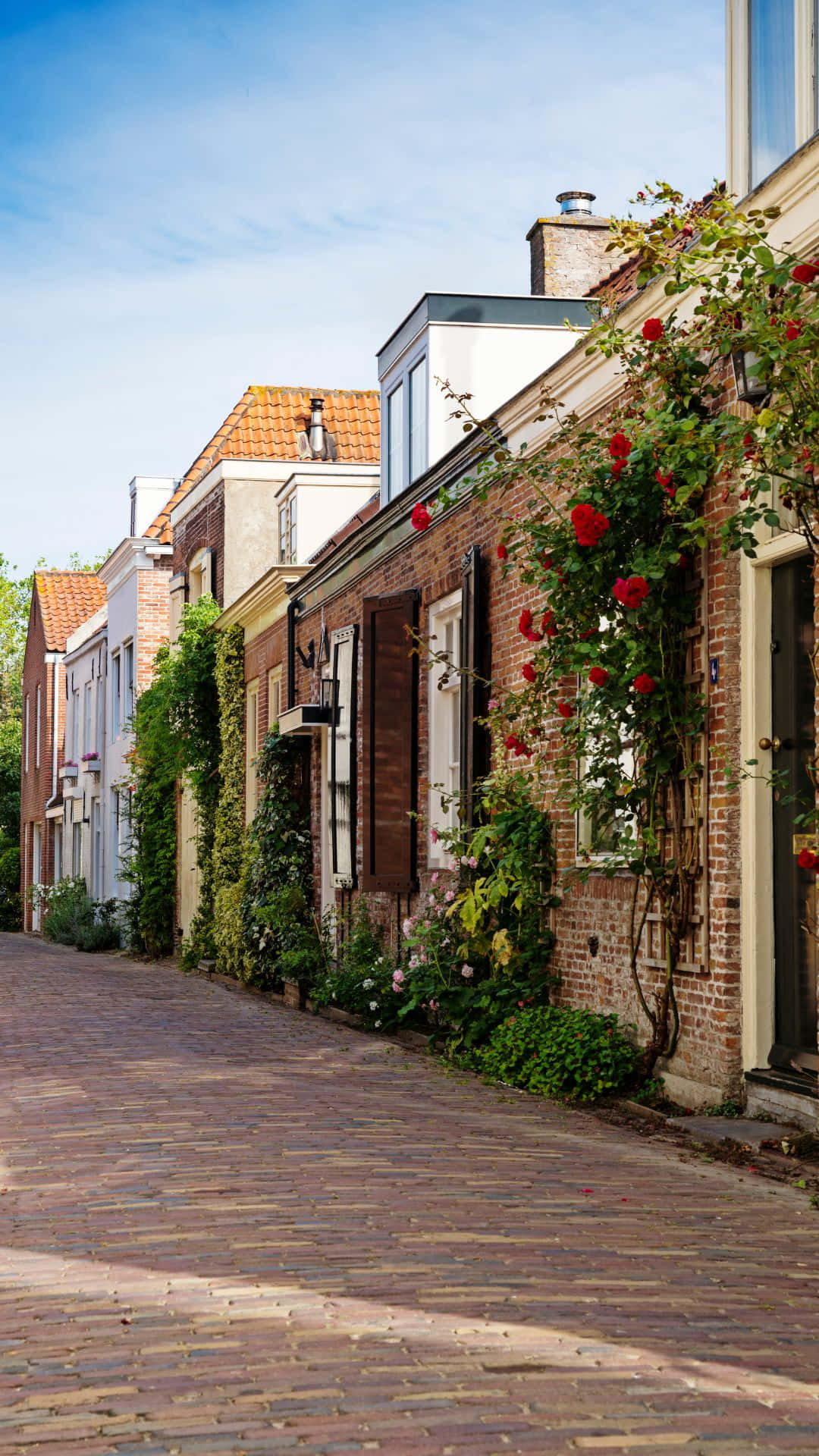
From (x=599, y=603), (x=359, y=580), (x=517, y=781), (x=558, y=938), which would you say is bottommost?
(x=558, y=938)

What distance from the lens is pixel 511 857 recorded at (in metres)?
10.3

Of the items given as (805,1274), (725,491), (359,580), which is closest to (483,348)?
(359,580)

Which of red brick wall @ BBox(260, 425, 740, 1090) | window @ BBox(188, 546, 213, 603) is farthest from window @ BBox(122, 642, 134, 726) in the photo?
red brick wall @ BBox(260, 425, 740, 1090)

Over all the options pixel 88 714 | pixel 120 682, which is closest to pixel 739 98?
pixel 120 682

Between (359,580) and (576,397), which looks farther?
(359,580)

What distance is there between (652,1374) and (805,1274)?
48.3 inches

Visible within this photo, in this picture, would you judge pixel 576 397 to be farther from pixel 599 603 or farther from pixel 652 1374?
pixel 652 1374

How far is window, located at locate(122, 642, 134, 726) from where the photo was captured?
3206cm

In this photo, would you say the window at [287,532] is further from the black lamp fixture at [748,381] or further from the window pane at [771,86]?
the black lamp fixture at [748,381]

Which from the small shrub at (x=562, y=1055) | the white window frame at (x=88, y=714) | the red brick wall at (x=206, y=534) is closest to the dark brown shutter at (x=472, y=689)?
the small shrub at (x=562, y=1055)

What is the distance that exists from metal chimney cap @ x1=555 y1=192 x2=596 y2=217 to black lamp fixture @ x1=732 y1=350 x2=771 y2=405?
36.9ft

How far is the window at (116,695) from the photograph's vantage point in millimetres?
33750

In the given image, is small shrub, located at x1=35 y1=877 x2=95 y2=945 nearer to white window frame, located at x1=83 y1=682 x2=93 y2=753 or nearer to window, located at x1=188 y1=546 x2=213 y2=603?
white window frame, located at x1=83 y1=682 x2=93 y2=753

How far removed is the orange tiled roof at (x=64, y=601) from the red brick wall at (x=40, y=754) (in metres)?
0.48
